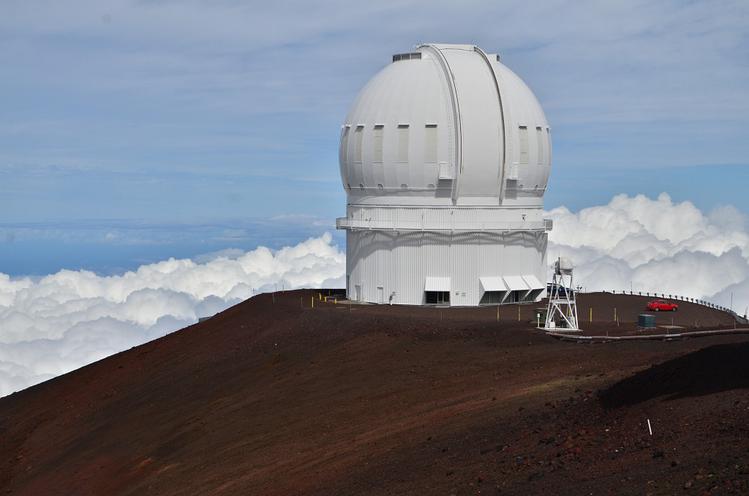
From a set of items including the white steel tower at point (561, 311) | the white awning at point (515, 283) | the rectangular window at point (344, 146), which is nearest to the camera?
the white steel tower at point (561, 311)

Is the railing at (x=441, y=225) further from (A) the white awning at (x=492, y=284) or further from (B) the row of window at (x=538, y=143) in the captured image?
(B) the row of window at (x=538, y=143)

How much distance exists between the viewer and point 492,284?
46469 millimetres

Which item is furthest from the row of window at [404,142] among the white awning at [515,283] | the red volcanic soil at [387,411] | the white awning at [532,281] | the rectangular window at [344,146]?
the white awning at [532,281]

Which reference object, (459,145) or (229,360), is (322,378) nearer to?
(229,360)

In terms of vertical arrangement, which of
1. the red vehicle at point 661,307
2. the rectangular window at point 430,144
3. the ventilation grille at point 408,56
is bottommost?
the red vehicle at point 661,307

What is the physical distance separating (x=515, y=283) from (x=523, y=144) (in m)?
6.11

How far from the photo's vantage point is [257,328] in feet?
144

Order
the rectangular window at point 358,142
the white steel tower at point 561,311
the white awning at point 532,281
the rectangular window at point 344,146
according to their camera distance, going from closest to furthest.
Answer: the white steel tower at point 561,311 → the rectangular window at point 358,142 → the white awning at point 532,281 → the rectangular window at point 344,146

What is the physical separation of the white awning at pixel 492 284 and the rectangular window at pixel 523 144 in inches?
208

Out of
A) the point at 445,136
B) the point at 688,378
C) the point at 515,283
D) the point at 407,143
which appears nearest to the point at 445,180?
the point at 445,136

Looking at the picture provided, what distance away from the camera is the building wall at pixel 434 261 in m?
46.2

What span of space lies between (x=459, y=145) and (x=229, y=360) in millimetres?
13261

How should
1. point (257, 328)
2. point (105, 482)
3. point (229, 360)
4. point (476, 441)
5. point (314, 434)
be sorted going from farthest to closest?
point (257, 328)
point (229, 360)
point (105, 482)
point (314, 434)
point (476, 441)

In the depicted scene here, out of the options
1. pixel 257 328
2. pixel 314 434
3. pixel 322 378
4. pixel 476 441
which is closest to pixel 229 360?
pixel 257 328
